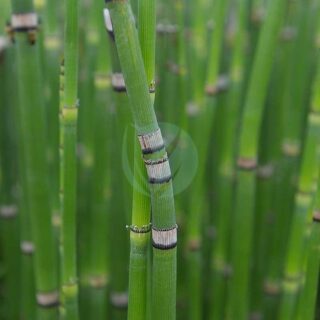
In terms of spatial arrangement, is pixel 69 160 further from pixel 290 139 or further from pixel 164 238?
pixel 290 139

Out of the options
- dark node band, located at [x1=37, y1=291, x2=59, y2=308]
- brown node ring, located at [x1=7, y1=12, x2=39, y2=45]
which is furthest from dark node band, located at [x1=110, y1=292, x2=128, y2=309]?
brown node ring, located at [x1=7, y1=12, x2=39, y2=45]

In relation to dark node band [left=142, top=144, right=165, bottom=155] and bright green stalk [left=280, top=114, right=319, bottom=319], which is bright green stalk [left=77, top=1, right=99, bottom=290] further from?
dark node band [left=142, top=144, right=165, bottom=155]

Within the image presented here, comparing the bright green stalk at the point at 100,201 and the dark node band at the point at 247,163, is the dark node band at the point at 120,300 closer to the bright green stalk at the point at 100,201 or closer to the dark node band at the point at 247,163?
the bright green stalk at the point at 100,201

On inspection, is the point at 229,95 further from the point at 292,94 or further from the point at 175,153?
the point at 175,153

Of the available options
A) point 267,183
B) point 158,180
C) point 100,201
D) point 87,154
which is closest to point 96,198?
point 100,201

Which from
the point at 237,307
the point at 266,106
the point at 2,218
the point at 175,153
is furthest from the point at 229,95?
the point at 2,218
